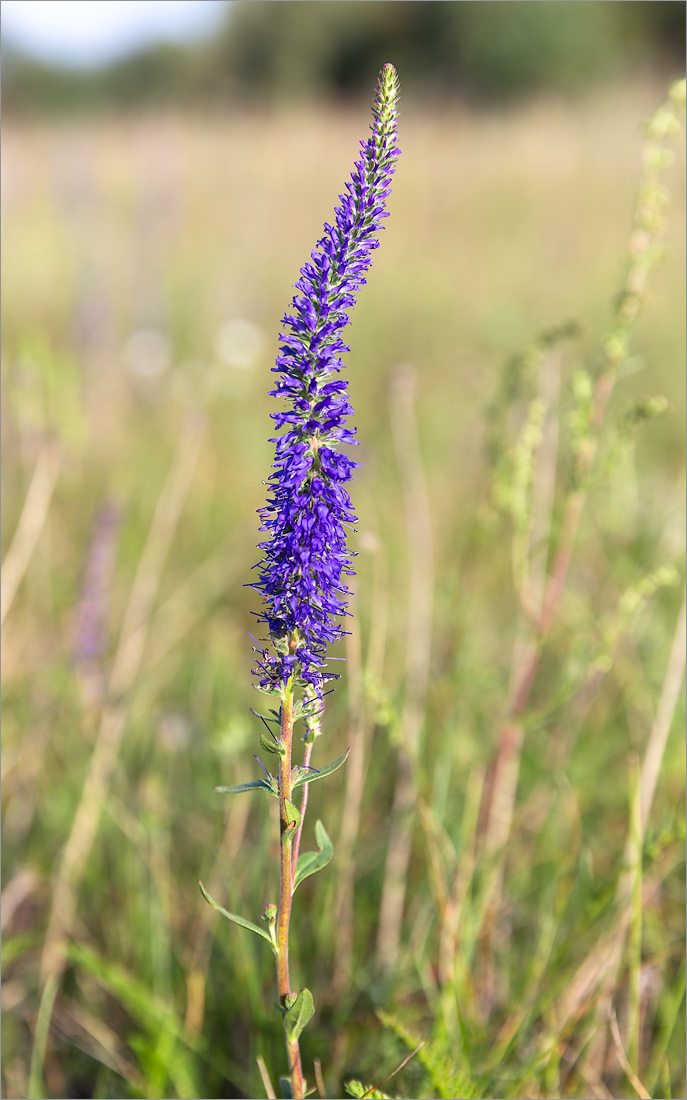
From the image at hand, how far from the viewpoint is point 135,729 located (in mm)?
3846

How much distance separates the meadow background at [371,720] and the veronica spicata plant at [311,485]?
614mm

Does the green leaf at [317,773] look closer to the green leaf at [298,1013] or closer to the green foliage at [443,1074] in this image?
the green leaf at [298,1013]

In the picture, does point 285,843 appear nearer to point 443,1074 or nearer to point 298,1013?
point 298,1013

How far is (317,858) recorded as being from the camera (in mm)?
1535

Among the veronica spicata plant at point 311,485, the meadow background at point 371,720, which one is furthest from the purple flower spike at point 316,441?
the meadow background at point 371,720

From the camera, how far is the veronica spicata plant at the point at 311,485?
4.07 feet

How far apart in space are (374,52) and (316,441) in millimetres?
29797

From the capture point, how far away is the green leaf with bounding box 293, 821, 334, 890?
4.70 feet

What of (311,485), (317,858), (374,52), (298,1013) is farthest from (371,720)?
(374,52)

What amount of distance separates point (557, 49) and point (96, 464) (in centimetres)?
2160

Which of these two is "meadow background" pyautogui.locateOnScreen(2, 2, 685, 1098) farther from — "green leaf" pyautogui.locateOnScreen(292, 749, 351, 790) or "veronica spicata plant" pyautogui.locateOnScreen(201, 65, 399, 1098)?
"green leaf" pyautogui.locateOnScreen(292, 749, 351, 790)

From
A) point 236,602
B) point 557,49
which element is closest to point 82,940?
point 236,602

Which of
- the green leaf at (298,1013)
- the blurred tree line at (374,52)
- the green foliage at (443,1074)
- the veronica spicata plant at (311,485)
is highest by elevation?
the blurred tree line at (374,52)

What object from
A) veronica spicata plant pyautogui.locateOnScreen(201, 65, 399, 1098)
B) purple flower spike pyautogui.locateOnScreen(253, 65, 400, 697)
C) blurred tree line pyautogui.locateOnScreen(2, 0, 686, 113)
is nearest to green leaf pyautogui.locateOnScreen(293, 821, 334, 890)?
veronica spicata plant pyautogui.locateOnScreen(201, 65, 399, 1098)
